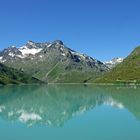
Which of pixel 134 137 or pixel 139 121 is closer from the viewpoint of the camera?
pixel 134 137

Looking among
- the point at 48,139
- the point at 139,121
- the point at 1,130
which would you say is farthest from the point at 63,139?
the point at 139,121

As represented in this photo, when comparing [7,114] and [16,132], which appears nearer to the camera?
[16,132]

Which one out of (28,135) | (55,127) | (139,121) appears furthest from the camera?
(139,121)

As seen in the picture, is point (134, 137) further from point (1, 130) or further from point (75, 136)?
point (1, 130)

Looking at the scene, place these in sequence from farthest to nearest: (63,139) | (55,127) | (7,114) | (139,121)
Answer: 1. (7,114)
2. (139,121)
3. (55,127)
4. (63,139)

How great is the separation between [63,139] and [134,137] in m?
7.96

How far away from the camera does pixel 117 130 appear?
4128cm

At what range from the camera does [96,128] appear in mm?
43344

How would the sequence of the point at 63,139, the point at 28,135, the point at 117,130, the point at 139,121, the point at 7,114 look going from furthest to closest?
the point at 7,114, the point at 139,121, the point at 117,130, the point at 28,135, the point at 63,139

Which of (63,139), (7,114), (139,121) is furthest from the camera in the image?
(7,114)

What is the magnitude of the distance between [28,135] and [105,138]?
9.31m

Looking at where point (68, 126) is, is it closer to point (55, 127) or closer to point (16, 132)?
point (55, 127)

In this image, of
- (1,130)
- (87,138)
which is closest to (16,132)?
(1,130)

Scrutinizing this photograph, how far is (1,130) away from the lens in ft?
139
